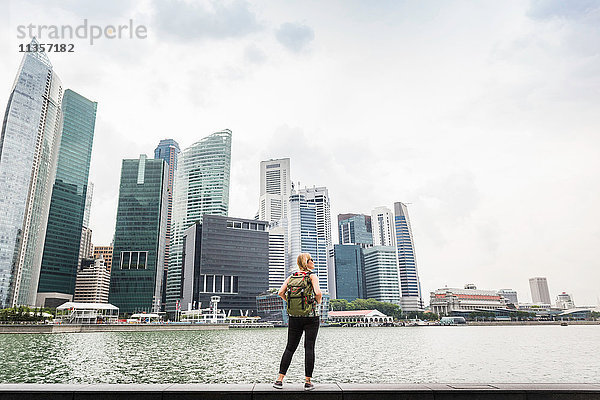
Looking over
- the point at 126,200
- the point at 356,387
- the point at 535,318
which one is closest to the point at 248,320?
the point at 126,200

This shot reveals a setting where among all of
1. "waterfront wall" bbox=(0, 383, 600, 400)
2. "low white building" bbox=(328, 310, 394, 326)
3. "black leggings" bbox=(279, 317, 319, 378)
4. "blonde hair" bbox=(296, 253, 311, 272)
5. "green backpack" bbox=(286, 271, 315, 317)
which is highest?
"blonde hair" bbox=(296, 253, 311, 272)

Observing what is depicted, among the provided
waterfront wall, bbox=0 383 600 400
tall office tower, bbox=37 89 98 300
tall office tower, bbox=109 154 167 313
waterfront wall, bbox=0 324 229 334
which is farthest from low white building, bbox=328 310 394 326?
waterfront wall, bbox=0 383 600 400

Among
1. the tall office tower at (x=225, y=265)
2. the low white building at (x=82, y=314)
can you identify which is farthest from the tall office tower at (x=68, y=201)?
the low white building at (x=82, y=314)

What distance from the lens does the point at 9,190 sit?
470ft

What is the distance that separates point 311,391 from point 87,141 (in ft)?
678

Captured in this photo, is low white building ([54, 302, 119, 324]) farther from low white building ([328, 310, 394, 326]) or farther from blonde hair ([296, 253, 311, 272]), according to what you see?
blonde hair ([296, 253, 311, 272])

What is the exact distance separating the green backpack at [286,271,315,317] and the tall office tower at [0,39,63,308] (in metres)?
164

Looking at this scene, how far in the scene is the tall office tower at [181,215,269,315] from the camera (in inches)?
6762

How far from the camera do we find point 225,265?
175000 mm

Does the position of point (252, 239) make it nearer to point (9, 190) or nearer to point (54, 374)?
point (9, 190)

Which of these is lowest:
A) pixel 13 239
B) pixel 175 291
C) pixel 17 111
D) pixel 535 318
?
Result: pixel 535 318

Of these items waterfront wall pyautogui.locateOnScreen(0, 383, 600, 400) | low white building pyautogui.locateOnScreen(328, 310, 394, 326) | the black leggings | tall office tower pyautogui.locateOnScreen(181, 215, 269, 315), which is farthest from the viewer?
low white building pyautogui.locateOnScreen(328, 310, 394, 326)

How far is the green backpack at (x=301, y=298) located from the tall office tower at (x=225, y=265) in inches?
6670

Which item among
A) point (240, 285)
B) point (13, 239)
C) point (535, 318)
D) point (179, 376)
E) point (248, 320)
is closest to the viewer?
point (179, 376)
